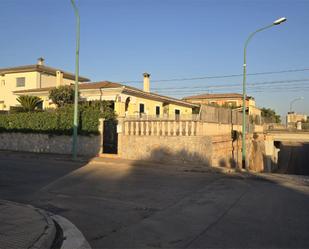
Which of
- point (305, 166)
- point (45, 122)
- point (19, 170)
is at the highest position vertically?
point (45, 122)

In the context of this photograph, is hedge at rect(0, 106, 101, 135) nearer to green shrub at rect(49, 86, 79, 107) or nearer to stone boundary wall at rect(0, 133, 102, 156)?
stone boundary wall at rect(0, 133, 102, 156)

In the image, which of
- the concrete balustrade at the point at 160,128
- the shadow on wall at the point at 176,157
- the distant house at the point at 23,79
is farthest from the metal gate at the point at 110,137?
the distant house at the point at 23,79

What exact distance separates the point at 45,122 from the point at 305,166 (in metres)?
36.7

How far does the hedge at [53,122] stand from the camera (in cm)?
2322

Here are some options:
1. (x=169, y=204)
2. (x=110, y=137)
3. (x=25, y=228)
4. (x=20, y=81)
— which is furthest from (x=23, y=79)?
(x=25, y=228)

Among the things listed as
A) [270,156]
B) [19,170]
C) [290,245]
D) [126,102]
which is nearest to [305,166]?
[270,156]

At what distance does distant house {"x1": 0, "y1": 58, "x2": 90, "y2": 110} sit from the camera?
42.1 meters

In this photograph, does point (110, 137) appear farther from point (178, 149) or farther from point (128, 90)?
point (128, 90)

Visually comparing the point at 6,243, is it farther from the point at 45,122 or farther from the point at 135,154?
the point at 45,122

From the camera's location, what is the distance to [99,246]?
19.8 ft

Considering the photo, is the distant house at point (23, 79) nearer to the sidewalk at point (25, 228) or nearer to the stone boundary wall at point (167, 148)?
the stone boundary wall at point (167, 148)

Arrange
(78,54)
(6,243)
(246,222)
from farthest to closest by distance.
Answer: (78,54) → (246,222) → (6,243)

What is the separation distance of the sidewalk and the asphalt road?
73cm

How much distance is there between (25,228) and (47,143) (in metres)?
19.8
